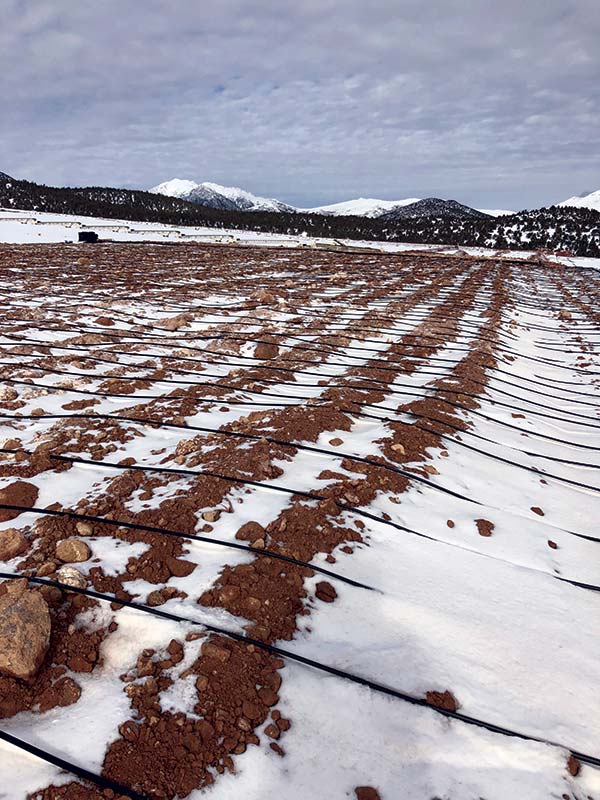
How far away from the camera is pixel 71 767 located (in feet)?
5.25

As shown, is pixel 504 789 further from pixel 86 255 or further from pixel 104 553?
pixel 86 255

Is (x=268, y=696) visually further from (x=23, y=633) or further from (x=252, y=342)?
(x=252, y=342)

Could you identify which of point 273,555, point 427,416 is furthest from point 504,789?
point 427,416

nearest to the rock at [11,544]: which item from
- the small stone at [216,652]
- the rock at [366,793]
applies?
the small stone at [216,652]

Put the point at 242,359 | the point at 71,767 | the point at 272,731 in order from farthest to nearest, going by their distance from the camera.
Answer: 1. the point at 242,359
2. the point at 272,731
3. the point at 71,767

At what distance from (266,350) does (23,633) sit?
5.38m

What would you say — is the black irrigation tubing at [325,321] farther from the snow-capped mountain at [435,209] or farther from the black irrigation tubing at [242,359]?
the snow-capped mountain at [435,209]

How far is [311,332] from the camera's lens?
8.33 metres

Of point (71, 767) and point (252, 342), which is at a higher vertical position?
point (252, 342)

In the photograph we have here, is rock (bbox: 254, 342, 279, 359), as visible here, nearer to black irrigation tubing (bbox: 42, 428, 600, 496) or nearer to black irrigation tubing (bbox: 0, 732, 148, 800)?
black irrigation tubing (bbox: 42, 428, 600, 496)

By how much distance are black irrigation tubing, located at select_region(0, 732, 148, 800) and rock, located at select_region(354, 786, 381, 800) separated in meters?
0.71

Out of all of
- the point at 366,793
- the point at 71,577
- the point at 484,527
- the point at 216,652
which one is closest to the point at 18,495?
the point at 71,577

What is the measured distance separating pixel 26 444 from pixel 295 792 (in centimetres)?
339

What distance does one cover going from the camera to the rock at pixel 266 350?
689 centimetres
